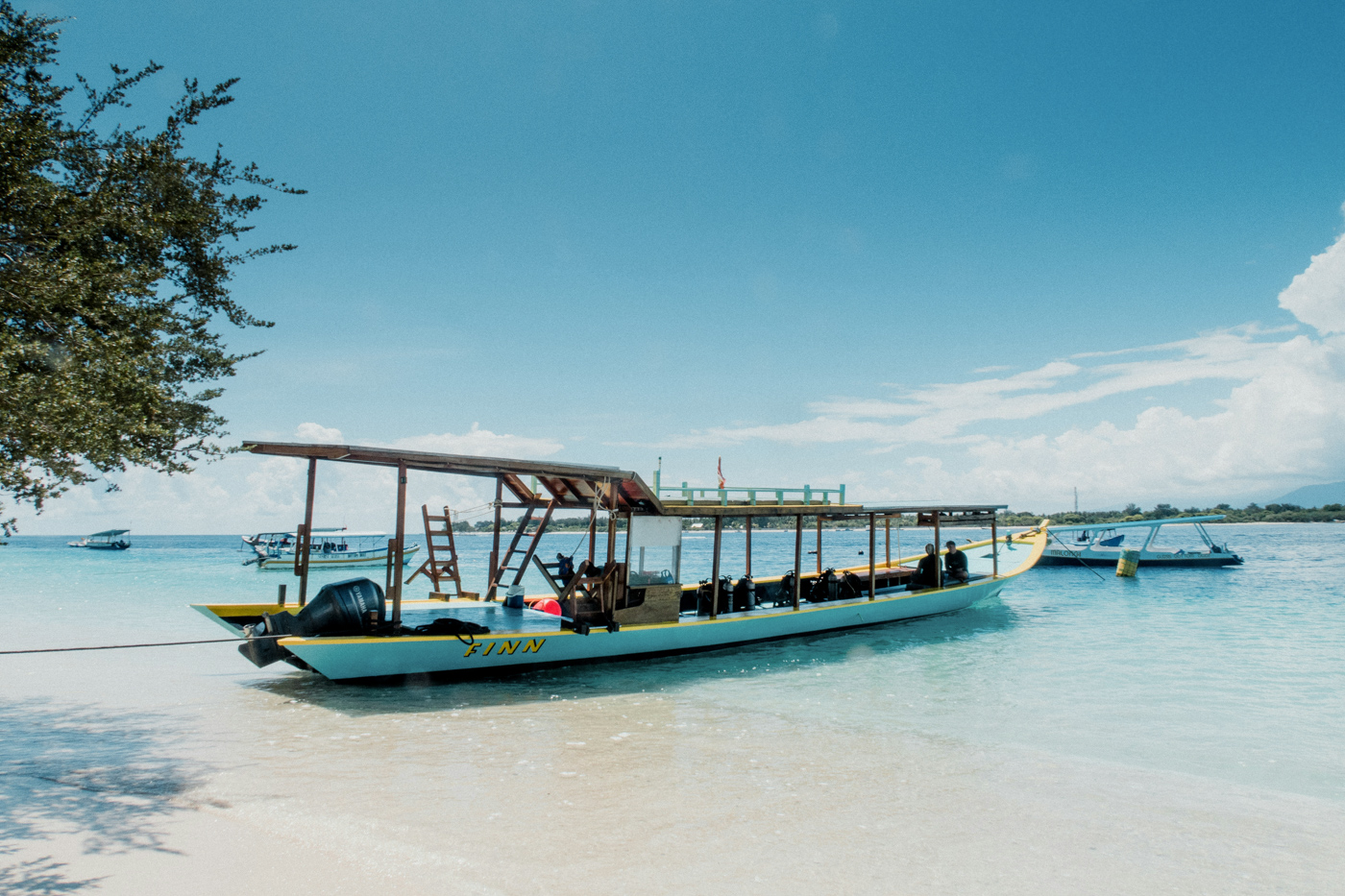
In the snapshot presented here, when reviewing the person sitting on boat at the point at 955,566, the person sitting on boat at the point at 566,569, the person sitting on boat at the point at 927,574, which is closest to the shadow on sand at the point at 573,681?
the person sitting on boat at the point at 566,569

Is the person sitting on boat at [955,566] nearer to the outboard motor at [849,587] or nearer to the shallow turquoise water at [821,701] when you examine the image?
the shallow turquoise water at [821,701]

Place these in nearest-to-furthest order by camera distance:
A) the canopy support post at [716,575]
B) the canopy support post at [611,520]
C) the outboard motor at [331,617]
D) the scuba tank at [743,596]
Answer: the outboard motor at [331,617], the canopy support post at [611,520], the canopy support post at [716,575], the scuba tank at [743,596]

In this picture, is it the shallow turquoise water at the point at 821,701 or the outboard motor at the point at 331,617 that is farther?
the outboard motor at the point at 331,617

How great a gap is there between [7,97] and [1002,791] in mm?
14615

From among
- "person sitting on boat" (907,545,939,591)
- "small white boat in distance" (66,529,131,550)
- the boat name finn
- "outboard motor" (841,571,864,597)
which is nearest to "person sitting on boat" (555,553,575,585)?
the boat name finn

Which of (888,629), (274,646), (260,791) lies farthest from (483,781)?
(888,629)

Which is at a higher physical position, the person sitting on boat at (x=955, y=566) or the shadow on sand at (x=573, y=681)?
the person sitting on boat at (x=955, y=566)

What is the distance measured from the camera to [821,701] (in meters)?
12.4

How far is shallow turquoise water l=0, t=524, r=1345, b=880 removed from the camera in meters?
9.23

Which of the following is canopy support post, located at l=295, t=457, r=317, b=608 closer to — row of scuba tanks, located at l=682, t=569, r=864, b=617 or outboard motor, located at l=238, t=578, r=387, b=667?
outboard motor, located at l=238, t=578, r=387, b=667

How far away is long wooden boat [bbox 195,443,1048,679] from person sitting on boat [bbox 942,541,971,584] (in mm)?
3502

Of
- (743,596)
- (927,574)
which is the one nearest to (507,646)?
(743,596)

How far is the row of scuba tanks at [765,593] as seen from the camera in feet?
55.3

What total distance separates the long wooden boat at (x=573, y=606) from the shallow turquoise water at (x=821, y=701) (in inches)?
24.1
